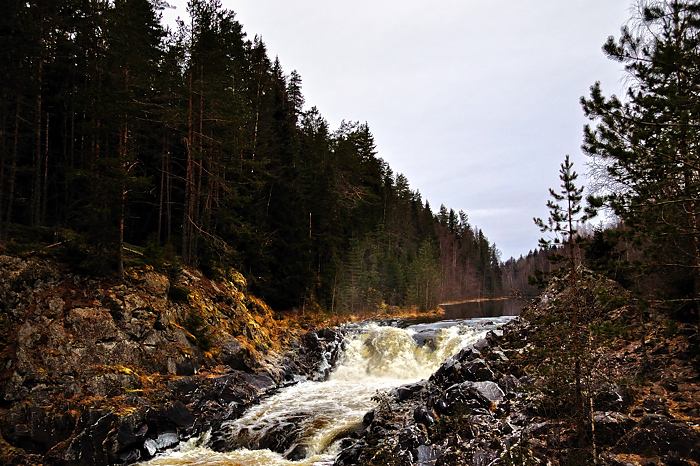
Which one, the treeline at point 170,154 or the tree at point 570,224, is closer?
the tree at point 570,224

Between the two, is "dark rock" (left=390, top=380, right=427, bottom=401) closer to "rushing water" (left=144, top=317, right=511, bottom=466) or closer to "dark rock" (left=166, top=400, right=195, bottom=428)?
"rushing water" (left=144, top=317, right=511, bottom=466)

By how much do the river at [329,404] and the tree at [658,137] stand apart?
8.98 metres

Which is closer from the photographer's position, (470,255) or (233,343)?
(233,343)

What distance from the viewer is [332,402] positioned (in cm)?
1441

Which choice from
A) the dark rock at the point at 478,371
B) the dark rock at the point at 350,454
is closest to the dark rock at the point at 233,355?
the dark rock at the point at 350,454

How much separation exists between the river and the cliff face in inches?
38.0

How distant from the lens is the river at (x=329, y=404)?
9.93 metres

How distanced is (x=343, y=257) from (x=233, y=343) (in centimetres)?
2016

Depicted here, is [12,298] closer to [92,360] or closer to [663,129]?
[92,360]

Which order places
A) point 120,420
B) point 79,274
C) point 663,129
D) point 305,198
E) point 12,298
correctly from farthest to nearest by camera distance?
point 305,198 → point 79,274 → point 12,298 → point 120,420 → point 663,129

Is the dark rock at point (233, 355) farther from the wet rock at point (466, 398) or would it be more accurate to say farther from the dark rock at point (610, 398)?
the dark rock at point (610, 398)

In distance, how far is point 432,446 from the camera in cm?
800

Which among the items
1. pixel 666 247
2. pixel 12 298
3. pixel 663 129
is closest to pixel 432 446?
pixel 666 247

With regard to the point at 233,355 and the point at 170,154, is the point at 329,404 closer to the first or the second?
the point at 233,355
